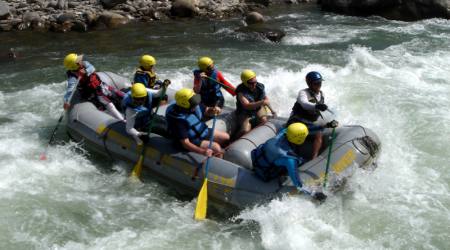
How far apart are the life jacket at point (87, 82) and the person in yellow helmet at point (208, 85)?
1817mm

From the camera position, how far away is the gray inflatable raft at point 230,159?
6316mm

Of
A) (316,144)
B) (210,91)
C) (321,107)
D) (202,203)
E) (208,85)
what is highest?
(321,107)

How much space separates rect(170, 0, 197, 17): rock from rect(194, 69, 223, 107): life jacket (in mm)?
11984

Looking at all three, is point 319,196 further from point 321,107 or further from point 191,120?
point 191,120

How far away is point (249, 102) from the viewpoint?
24.8 ft

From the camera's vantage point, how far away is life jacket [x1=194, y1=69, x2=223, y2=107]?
26.6ft

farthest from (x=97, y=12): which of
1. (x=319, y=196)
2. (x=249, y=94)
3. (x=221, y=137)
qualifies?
(x=319, y=196)

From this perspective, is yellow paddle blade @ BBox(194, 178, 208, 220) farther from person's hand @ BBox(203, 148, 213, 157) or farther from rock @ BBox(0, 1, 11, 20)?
rock @ BBox(0, 1, 11, 20)

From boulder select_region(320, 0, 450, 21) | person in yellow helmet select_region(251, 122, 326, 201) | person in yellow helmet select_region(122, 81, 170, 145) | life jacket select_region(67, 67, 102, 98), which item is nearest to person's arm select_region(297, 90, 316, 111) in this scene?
person in yellow helmet select_region(251, 122, 326, 201)

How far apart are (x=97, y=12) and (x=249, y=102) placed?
1323cm

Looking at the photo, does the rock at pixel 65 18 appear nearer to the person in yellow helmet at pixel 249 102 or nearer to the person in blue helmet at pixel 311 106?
the person in yellow helmet at pixel 249 102

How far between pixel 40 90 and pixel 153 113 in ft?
16.8

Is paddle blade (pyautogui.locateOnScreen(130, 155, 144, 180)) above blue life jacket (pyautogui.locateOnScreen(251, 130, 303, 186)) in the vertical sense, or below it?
below

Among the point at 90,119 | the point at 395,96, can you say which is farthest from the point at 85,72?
the point at 395,96
